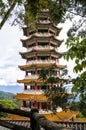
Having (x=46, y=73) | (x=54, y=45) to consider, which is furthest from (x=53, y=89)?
(x=54, y=45)

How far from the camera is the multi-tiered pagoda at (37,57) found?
31609mm

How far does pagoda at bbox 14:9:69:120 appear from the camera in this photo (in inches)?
1244

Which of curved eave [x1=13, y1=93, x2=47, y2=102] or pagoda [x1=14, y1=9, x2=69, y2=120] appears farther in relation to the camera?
pagoda [x1=14, y1=9, x2=69, y2=120]

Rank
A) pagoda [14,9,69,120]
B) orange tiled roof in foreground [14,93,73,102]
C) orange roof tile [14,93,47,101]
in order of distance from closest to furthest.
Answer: orange tiled roof in foreground [14,93,73,102]
orange roof tile [14,93,47,101]
pagoda [14,9,69,120]

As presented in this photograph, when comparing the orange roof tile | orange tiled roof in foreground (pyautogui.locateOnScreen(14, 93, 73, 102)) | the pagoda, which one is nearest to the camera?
orange tiled roof in foreground (pyautogui.locateOnScreen(14, 93, 73, 102))

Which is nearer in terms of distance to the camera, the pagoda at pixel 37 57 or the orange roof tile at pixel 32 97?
the orange roof tile at pixel 32 97

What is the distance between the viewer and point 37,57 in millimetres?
34500

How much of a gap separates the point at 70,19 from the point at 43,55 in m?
25.5

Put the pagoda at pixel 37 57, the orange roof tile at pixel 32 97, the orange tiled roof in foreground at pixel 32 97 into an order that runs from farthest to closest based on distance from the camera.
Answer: the pagoda at pixel 37 57, the orange roof tile at pixel 32 97, the orange tiled roof in foreground at pixel 32 97

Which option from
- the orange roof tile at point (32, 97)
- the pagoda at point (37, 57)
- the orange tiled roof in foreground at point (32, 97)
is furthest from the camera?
the pagoda at point (37, 57)

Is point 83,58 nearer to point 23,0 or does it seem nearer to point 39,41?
point 23,0

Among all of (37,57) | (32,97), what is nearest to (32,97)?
(32,97)

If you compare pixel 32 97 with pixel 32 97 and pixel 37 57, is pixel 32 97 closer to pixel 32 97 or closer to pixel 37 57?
pixel 32 97

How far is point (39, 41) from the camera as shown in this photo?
3553cm
